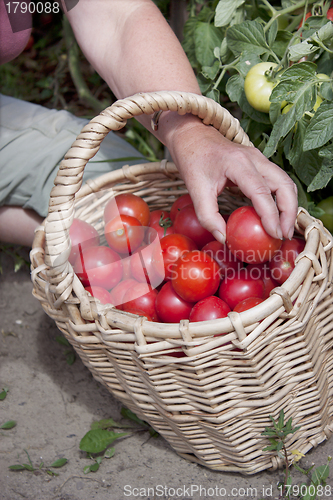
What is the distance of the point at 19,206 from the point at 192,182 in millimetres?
823

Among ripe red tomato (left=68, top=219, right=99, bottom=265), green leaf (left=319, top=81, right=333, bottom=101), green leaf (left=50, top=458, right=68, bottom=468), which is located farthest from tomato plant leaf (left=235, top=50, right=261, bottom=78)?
green leaf (left=50, top=458, right=68, bottom=468)

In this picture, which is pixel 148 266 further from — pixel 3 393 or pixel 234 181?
pixel 3 393

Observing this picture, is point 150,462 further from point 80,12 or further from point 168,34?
point 80,12

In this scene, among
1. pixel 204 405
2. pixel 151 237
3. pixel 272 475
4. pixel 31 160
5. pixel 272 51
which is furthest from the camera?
pixel 31 160

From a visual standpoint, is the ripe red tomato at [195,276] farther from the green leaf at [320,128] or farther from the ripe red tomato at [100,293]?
the green leaf at [320,128]

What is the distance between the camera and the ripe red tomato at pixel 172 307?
3.29ft

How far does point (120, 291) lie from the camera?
3.59 feet

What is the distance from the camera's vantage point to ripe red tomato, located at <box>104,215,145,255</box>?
1132 mm

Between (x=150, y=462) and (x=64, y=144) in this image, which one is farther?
(x=64, y=144)

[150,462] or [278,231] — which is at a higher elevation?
[278,231]

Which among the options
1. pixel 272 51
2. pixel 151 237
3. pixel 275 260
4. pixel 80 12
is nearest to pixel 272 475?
pixel 275 260

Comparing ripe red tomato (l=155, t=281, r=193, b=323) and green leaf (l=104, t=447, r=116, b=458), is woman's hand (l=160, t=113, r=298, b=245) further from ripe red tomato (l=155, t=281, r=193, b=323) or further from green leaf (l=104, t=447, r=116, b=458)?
green leaf (l=104, t=447, r=116, b=458)

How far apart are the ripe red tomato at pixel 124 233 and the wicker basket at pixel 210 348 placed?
22 cm

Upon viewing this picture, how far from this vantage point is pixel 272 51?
3.58ft
